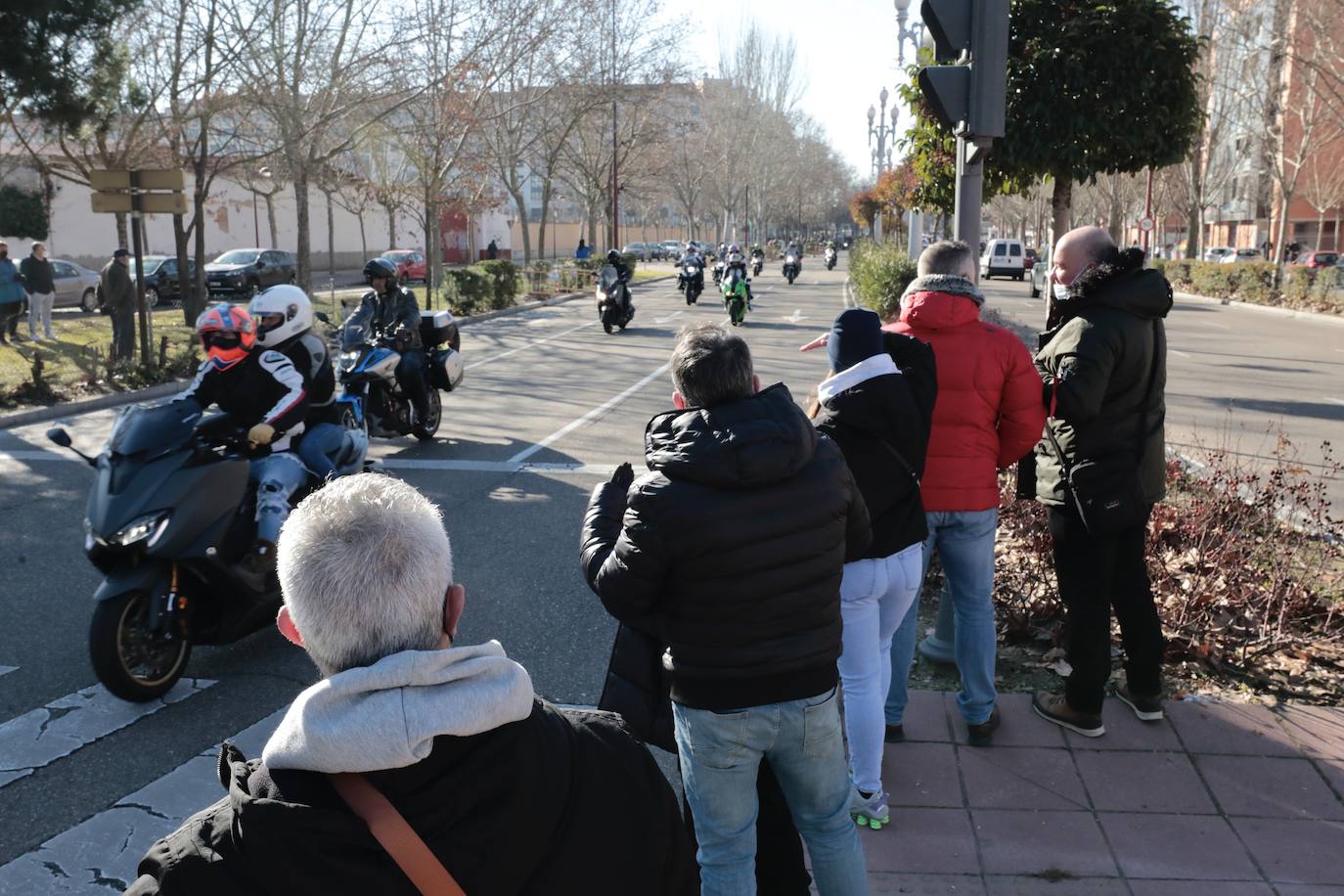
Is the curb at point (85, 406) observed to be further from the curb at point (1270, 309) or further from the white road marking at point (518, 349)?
the curb at point (1270, 309)

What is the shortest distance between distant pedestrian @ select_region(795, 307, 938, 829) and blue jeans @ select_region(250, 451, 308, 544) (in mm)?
2964

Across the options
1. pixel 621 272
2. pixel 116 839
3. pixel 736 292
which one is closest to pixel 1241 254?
pixel 736 292

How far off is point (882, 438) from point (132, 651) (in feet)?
11.0

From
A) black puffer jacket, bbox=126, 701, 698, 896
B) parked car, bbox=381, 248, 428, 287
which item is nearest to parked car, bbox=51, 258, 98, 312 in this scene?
parked car, bbox=381, 248, 428, 287

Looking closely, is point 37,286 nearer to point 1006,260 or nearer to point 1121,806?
point 1121,806

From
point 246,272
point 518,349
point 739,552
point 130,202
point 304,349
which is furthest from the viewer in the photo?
point 246,272

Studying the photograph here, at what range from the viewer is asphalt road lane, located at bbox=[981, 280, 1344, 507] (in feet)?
32.8

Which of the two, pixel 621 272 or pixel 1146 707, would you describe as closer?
pixel 1146 707

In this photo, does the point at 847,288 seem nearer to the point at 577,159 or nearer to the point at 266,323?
the point at 577,159

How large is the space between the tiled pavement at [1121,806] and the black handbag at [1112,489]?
0.86 m

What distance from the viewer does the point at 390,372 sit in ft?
31.6

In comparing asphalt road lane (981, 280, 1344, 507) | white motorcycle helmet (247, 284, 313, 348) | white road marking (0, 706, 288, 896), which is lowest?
white road marking (0, 706, 288, 896)

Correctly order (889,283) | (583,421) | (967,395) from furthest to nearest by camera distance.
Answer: (889,283)
(583,421)
(967,395)

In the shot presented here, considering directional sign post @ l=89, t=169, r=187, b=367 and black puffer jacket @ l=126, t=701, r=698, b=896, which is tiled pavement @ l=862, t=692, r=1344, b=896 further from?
directional sign post @ l=89, t=169, r=187, b=367
